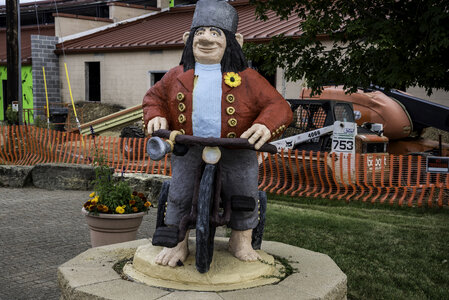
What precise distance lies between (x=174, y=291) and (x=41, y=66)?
20.0 metres

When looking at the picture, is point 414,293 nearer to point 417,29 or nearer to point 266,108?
point 266,108

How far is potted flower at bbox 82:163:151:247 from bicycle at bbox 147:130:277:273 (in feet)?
6.64

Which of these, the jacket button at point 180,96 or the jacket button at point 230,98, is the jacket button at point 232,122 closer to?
the jacket button at point 230,98

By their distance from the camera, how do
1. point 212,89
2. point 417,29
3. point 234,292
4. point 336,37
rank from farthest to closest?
point 336,37 < point 417,29 < point 212,89 < point 234,292

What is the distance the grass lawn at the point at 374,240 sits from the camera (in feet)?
16.7

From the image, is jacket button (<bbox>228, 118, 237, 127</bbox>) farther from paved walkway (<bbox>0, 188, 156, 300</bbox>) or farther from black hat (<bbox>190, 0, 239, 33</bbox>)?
paved walkway (<bbox>0, 188, 156, 300</bbox>)

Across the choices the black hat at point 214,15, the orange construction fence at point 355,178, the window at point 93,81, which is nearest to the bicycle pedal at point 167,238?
the black hat at point 214,15

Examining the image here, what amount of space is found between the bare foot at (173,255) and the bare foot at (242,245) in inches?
14.5

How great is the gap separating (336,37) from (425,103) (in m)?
5.28

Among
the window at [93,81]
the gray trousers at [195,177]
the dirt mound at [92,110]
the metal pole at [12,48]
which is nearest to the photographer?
the gray trousers at [195,177]

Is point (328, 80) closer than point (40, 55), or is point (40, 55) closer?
point (328, 80)

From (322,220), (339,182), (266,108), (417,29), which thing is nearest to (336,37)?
(417,29)

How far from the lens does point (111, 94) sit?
20.4 meters

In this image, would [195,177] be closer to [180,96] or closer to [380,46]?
[180,96]
